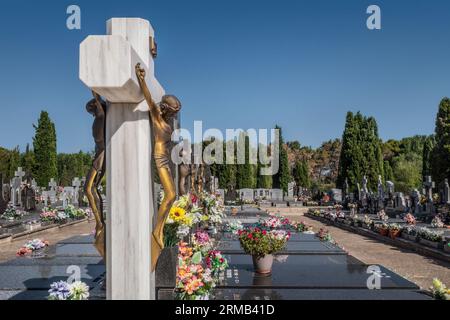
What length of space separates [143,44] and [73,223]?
20.5 meters

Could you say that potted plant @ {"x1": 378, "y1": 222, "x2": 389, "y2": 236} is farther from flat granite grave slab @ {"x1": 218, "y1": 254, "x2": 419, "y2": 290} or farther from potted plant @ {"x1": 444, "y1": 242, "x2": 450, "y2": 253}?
flat granite grave slab @ {"x1": 218, "y1": 254, "x2": 419, "y2": 290}

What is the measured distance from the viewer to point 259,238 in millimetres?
6645

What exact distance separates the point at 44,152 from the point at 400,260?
129ft

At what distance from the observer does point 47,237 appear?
16.7 metres

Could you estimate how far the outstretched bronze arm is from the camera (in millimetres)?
2399

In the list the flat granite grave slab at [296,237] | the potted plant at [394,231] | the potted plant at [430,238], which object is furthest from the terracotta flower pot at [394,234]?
the flat granite grave slab at [296,237]

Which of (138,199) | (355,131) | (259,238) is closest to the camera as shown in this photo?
(138,199)

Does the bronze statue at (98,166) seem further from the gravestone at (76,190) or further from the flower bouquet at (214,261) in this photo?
the gravestone at (76,190)

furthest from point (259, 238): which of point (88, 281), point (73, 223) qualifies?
point (73, 223)

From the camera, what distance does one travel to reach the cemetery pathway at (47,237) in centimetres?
1253

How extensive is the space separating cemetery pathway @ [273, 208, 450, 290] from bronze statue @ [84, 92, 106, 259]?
273 inches

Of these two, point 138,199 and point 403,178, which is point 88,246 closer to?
point 138,199

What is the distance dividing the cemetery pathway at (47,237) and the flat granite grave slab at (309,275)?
25.9 feet

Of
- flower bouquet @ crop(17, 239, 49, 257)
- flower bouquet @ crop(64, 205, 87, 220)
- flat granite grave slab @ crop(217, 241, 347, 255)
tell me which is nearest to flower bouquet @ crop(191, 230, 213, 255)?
flat granite grave slab @ crop(217, 241, 347, 255)
